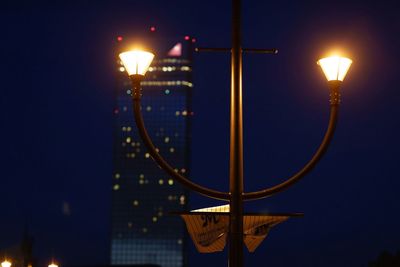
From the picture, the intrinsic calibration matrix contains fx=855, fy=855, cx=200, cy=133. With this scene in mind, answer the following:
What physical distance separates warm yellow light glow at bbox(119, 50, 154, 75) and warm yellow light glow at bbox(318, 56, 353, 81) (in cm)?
175

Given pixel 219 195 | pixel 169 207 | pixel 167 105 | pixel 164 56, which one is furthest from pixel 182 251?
pixel 219 195

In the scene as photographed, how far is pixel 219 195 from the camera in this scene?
822 cm

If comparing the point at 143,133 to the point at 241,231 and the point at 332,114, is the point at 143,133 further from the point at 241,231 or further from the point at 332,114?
the point at 332,114

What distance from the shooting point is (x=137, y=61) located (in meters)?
8.15

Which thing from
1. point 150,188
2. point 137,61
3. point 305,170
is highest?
point 150,188

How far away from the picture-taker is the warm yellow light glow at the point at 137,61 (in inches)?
320

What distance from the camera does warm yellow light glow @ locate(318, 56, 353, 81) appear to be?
8414mm

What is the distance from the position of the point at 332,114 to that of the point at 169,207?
6591 inches

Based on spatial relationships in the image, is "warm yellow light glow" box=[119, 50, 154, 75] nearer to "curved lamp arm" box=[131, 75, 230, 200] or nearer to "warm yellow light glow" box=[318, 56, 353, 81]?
"curved lamp arm" box=[131, 75, 230, 200]

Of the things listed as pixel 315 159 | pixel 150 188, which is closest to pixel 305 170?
pixel 315 159

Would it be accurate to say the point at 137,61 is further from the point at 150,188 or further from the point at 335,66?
the point at 150,188

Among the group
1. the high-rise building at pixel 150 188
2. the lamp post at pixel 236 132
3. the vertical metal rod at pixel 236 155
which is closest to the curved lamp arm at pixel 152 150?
the lamp post at pixel 236 132

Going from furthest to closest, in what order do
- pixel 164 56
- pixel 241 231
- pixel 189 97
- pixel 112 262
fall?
1. pixel 164 56
2. pixel 189 97
3. pixel 112 262
4. pixel 241 231

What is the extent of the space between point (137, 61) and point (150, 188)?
168 m
